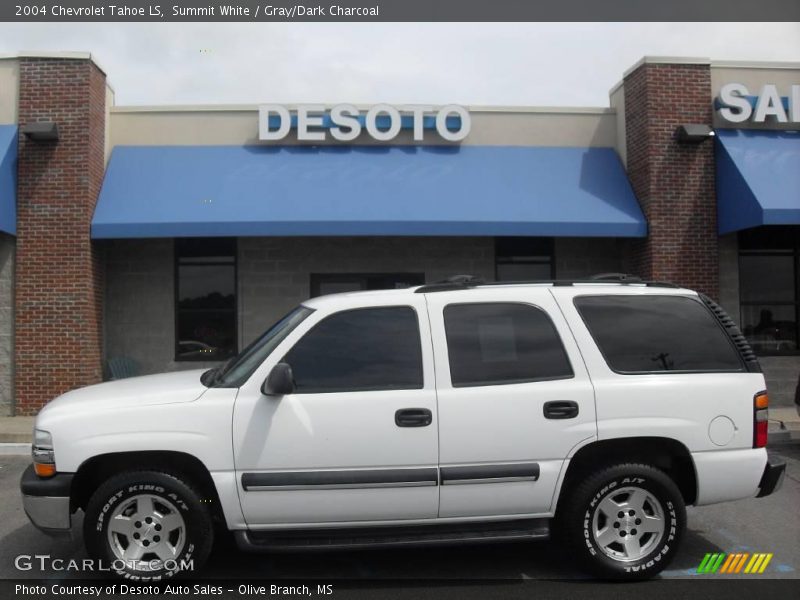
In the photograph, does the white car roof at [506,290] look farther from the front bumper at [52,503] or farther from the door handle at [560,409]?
the front bumper at [52,503]

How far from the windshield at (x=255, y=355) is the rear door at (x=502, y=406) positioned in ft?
3.02

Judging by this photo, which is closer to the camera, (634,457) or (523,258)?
(634,457)

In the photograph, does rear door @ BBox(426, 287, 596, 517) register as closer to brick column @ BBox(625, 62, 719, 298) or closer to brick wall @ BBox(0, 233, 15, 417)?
brick column @ BBox(625, 62, 719, 298)

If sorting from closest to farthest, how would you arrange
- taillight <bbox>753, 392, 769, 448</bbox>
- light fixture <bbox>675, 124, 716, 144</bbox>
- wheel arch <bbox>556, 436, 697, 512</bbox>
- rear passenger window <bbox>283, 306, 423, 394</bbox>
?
1. rear passenger window <bbox>283, 306, 423, 394</bbox>
2. wheel arch <bbox>556, 436, 697, 512</bbox>
3. taillight <bbox>753, 392, 769, 448</bbox>
4. light fixture <bbox>675, 124, 716, 144</bbox>

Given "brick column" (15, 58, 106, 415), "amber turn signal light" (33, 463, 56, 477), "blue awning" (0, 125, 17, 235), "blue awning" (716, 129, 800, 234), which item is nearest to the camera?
"amber turn signal light" (33, 463, 56, 477)

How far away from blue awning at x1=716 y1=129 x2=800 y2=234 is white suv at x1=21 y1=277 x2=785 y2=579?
669 centimetres

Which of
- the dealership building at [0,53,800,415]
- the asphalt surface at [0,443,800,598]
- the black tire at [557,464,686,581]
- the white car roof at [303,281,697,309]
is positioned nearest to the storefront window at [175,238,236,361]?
the dealership building at [0,53,800,415]

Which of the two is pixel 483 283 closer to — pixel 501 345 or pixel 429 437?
pixel 501 345

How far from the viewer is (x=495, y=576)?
470cm

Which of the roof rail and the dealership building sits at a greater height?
the dealership building

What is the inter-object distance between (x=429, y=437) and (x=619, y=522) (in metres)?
1.38

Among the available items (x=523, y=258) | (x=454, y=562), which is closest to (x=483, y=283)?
(x=454, y=562)

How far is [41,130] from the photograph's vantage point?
1087cm

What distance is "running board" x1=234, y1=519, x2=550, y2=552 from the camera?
4340 millimetres
